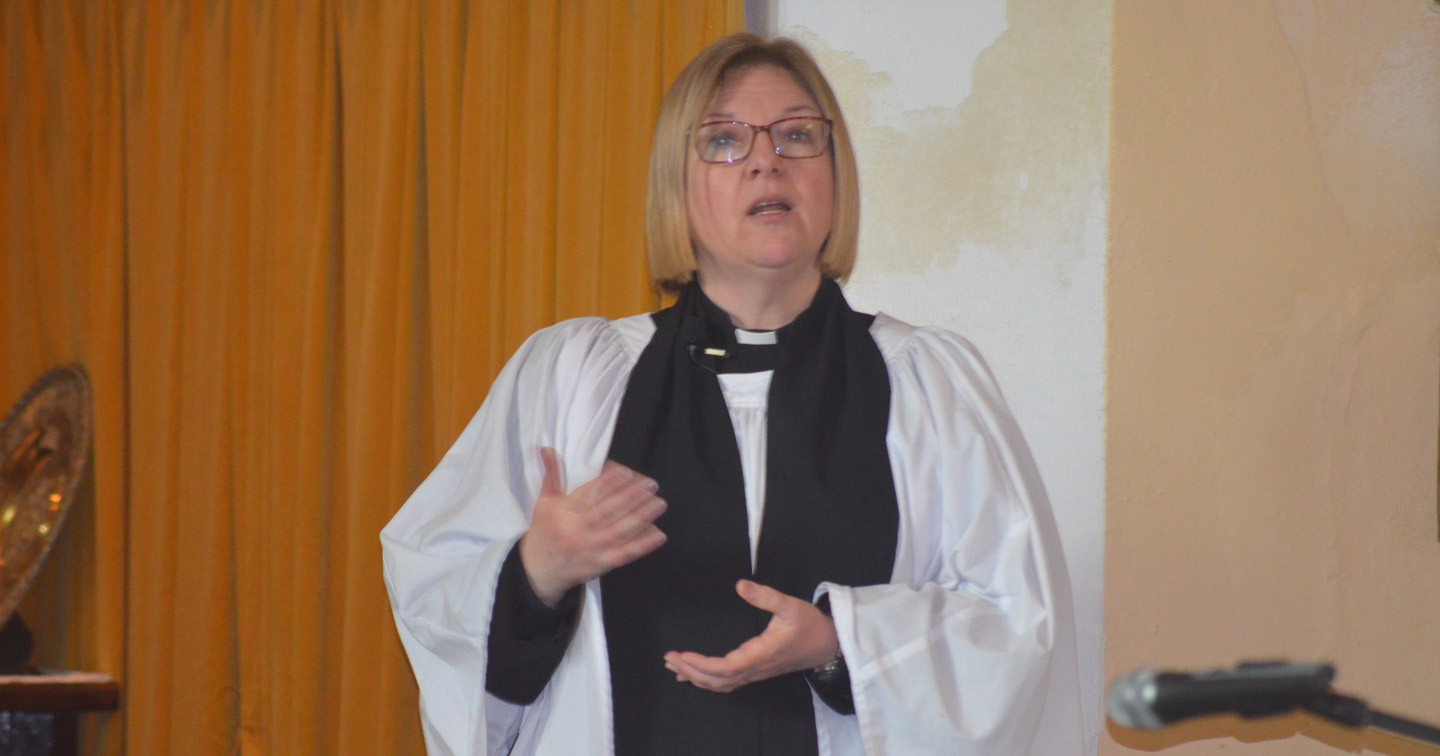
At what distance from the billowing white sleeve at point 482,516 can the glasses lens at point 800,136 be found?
1.10 ft

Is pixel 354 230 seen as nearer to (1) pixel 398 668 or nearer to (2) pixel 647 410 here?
(1) pixel 398 668

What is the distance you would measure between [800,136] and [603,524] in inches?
24.9

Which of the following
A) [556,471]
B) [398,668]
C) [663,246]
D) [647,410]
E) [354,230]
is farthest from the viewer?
[354,230]

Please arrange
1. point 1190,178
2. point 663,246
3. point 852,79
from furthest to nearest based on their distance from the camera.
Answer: point 852,79, point 1190,178, point 663,246

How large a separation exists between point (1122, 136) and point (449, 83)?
146 centimetres

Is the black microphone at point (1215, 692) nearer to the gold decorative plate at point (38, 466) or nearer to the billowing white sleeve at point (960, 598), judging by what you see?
the billowing white sleeve at point (960, 598)

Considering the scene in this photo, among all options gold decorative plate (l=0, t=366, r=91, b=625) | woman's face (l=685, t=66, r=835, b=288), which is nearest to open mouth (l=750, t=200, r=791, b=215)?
woman's face (l=685, t=66, r=835, b=288)

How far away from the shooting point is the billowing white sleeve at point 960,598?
1.27 m

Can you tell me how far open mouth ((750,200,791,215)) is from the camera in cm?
150

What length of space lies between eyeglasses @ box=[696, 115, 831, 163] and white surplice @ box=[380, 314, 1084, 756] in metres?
0.25

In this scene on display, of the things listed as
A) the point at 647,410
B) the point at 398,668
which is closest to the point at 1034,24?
the point at 647,410

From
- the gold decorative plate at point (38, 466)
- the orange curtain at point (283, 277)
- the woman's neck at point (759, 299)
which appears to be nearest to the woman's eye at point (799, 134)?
the woman's neck at point (759, 299)

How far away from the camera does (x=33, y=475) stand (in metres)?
2.96

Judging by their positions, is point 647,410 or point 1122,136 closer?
point 647,410
